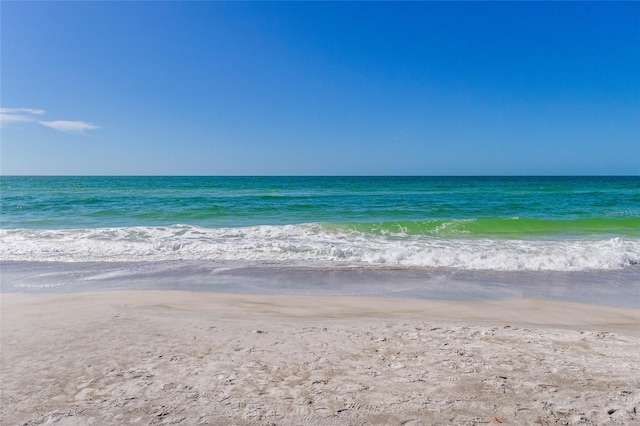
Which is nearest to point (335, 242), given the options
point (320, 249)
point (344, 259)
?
point (320, 249)

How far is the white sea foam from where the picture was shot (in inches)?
366

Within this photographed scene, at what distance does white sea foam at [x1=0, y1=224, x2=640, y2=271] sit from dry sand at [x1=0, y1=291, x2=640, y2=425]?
11.2ft

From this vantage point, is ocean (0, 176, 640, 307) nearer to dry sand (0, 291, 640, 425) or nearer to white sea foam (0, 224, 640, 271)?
white sea foam (0, 224, 640, 271)

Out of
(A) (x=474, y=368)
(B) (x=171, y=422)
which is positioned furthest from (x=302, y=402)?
(A) (x=474, y=368)

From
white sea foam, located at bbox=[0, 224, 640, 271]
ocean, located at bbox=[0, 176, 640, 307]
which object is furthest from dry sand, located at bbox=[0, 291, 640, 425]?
white sea foam, located at bbox=[0, 224, 640, 271]

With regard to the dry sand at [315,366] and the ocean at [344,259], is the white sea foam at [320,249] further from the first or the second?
the dry sand at [315,366]

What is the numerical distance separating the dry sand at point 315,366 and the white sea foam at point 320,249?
11.2 feet

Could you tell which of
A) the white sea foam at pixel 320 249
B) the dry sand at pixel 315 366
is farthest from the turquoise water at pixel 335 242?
the dry sand at pixel 315 366

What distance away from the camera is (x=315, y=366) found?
153 inches

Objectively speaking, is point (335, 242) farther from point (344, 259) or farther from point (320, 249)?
point (344, 259)

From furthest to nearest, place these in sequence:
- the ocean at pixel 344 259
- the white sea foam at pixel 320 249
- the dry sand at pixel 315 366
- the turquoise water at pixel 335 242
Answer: the turquoise water at pixel 335 242
the white sea foam at pixel 320 249
the ocean at pixel 344 259
the dry sand at pixel 315 366

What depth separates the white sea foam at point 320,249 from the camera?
9.30 meters

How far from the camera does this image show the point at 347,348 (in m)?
4.32

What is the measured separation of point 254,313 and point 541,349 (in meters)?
3.88
